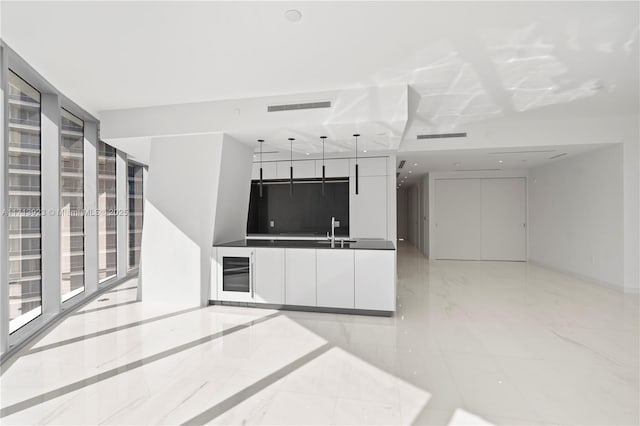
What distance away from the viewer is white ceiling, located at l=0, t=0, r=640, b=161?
2.51m

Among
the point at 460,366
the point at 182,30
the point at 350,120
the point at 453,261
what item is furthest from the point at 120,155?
the point at 453,261

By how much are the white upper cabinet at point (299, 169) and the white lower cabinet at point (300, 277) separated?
3127 mm

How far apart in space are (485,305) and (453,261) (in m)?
4.45

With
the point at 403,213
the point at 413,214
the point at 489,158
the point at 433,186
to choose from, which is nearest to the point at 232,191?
the point at 489,158

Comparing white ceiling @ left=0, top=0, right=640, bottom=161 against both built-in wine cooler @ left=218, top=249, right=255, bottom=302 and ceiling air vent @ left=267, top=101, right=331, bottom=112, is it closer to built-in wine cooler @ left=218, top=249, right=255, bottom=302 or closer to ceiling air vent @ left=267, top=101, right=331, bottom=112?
ceiling air vent @ left=267, top=101, right=331, bottom=112

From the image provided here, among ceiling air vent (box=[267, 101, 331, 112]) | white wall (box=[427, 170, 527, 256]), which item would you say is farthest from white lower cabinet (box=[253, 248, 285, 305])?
white wall (box=[427, 170, 527, 256])

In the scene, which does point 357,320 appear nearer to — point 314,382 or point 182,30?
point 314,382

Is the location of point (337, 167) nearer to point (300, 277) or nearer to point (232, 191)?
point (232, 191)

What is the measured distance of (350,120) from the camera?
13.1 ft

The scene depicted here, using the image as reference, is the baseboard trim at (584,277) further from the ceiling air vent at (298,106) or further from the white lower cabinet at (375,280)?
the ceiling air vent at (298,106)

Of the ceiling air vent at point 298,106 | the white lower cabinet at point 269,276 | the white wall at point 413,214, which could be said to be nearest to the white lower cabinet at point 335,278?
the white lower cabinet at point 269,276

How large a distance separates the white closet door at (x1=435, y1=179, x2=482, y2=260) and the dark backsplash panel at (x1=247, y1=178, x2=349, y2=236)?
3.35m

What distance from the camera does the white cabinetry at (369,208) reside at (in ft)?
22.6

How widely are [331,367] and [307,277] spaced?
1.67m
